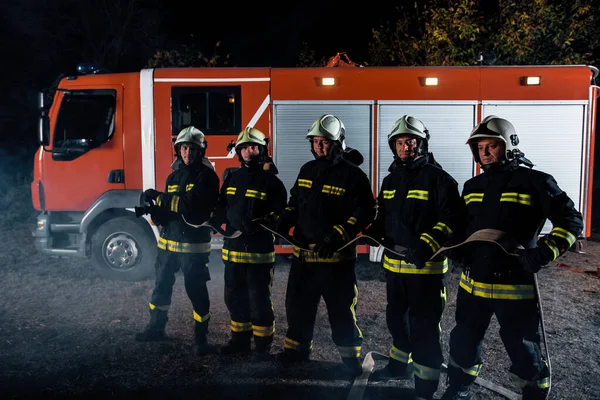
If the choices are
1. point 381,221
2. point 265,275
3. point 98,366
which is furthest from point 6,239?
point 381,221

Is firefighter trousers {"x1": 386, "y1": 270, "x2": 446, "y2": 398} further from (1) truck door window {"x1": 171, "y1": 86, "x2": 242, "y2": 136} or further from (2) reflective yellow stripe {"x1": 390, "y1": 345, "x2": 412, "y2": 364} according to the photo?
(1) truck door window {"x1": 171, "y1": 86, "x2": 242, "y2": 136}

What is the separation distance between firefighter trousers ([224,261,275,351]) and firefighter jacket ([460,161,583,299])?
1.67 meters

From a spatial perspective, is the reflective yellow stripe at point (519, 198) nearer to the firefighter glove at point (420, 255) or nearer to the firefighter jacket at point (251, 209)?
the firefighter glove at point (420, 255)

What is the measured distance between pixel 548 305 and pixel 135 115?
17.9 feet

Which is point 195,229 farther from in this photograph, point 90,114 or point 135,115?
point 90,114

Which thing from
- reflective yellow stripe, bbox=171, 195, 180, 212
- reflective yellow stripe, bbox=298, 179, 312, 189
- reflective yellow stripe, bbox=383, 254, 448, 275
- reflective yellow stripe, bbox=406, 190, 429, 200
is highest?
reflective yellow stripe, bbox=298, 179, 312, 189

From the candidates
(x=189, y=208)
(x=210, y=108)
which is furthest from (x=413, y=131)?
(x=210, y=108)

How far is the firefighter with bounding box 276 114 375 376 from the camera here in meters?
3.80

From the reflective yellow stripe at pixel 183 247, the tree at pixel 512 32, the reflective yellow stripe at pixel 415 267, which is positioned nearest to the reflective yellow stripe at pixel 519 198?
the reflective yellow stripe at pixel 415 267

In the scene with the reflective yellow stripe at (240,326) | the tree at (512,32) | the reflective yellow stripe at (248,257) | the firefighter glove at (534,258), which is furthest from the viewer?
the tree at (512,32)

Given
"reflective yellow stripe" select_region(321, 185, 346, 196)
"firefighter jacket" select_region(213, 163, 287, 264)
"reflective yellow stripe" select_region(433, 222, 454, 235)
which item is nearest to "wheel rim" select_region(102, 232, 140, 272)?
"firefighter jacket" select_region(213, 163, 287, 264)

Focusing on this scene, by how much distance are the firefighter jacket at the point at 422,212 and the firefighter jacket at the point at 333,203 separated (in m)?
0.23

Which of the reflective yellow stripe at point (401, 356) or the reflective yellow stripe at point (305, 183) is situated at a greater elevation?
the reflective yellow stripe at point (305, 183)

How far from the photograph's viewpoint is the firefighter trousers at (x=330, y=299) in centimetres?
380
